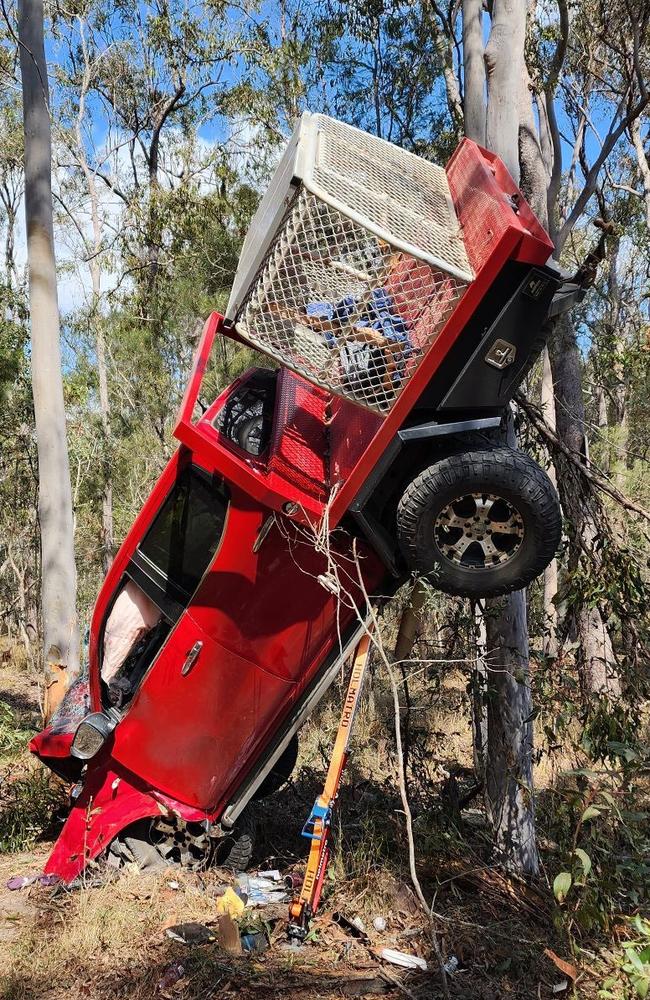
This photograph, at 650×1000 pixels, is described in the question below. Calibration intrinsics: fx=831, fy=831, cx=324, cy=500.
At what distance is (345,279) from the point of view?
3.43 metres

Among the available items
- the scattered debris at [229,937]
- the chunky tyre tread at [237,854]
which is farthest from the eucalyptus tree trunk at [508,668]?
the scattered debris at [229,937]

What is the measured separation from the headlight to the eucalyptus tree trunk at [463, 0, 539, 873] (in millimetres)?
2183

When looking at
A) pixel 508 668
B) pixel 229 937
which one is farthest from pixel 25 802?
pixel 508 668

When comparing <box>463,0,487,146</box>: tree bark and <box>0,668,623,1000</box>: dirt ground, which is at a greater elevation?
<box>463,0,487,146</box>: tree bark

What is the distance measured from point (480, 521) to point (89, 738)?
2.43 m

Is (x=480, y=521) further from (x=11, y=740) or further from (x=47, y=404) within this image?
(x=47, y=404)

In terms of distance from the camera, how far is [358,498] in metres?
3.78

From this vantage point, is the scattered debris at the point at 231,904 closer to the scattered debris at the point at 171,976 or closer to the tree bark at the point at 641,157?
the scattered debris at the point at 171,976

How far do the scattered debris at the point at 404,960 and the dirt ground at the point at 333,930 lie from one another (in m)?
0.03

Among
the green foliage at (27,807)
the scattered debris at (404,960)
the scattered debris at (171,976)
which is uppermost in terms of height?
the scattered debris at (404,960)

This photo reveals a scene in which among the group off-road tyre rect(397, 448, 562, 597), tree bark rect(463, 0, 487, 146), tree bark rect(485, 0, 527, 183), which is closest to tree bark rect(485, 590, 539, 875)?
off-road tyre rect(397, 448, 562, 597)

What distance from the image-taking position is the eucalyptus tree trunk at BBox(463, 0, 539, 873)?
480 centimetres

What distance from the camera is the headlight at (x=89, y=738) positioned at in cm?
448

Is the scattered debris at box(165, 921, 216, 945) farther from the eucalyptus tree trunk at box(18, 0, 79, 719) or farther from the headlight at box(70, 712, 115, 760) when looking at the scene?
the eucalyptus tree trunk at box(18, 0, 79, 719)
